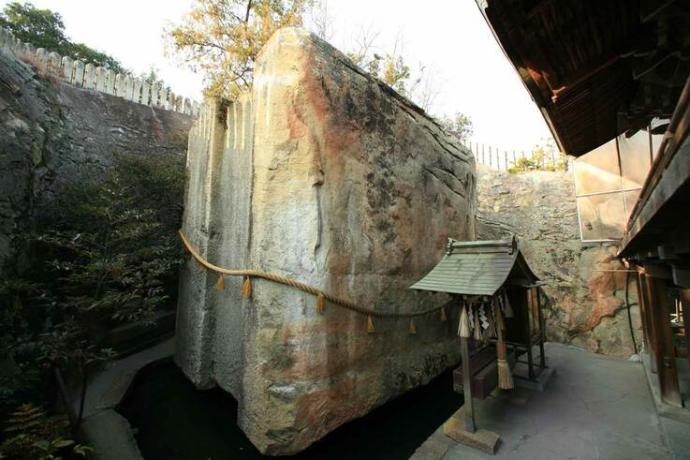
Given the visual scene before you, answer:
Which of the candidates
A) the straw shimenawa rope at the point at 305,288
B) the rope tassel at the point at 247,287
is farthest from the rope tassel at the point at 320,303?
the rope tassel at the point at 247,287

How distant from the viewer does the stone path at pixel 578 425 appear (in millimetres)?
4309

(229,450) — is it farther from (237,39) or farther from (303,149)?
(237,39)

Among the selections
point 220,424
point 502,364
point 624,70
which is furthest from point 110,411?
point 624,70

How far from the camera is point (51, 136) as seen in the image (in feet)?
25.6

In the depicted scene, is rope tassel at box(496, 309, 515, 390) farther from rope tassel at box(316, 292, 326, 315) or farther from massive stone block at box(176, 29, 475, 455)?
rope tassel at box(316, 292, 326, 315)

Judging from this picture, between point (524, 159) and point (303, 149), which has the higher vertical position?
point (524, 159)

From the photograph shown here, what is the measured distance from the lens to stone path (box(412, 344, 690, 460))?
14.1 feet

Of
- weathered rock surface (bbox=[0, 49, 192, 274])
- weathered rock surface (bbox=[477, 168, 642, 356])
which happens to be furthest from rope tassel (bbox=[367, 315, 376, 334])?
weathered rock surface (bbox=[477, 168, 642, 356])

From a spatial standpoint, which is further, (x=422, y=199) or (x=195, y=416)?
(x=422, y=199)

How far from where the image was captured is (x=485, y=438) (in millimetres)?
4484

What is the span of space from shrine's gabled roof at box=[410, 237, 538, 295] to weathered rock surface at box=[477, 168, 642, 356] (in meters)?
6.30

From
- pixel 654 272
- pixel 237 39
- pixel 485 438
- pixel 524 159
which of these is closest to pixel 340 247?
pixel 485 438

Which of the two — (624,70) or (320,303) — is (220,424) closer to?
(320,303)

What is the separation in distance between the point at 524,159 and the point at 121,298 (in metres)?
15.8
